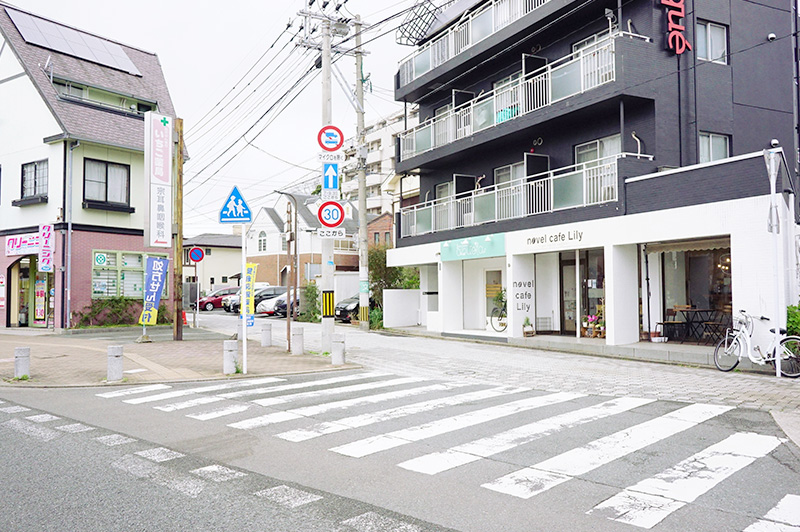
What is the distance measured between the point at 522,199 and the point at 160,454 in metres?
15.0

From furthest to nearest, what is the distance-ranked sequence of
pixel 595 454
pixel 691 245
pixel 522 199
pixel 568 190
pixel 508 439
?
pixel 522 199 → pixel 568 190 → pixel 691 245 → pixel 508 439 → pixel 595 454

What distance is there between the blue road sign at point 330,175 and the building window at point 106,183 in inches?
503

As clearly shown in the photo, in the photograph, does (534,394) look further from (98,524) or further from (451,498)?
(98,524)

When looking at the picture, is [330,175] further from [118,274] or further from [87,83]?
[87,83]

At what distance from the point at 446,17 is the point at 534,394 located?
19.3 metres

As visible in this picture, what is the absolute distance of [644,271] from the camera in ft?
56.4

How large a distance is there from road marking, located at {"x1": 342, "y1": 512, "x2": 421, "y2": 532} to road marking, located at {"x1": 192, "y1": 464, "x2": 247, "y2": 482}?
1.60m

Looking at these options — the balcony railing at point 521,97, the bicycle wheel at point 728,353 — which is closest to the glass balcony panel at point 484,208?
the balcony railing at point 521,97

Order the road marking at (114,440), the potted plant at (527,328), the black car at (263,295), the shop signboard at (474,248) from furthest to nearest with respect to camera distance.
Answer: the black car at (263,295) < the shop signboard at (474,248) < the potted plant at (527,328) < the road marking at (114,440)

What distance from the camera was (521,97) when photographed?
1970 cm

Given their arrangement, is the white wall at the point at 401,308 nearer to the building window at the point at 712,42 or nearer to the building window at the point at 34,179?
the building window at the point at 34,179

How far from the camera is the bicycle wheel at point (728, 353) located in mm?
12648

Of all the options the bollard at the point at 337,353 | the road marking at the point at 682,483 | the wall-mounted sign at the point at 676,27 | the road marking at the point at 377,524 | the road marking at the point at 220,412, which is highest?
the wall-mounted sign at the point at 676,27

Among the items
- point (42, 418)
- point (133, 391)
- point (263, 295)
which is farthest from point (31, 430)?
point (263, 295)
